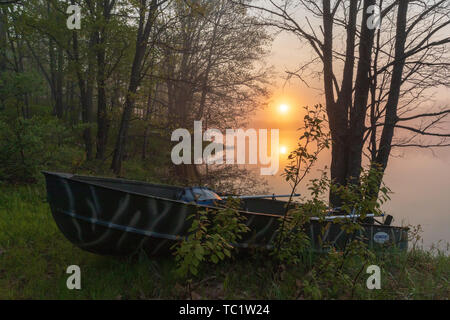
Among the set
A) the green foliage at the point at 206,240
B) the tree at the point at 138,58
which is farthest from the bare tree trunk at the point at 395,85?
the tree at the point at 138,58

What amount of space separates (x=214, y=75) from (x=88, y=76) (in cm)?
814

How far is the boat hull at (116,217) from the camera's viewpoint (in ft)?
14.1

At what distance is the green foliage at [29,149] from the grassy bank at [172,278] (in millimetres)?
3197

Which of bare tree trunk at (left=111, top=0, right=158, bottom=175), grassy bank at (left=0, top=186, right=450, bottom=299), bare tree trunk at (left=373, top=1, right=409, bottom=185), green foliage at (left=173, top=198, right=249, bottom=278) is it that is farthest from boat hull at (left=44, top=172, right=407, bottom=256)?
bare tree trunk at (left=111, top=0, right=158, bottom=175)

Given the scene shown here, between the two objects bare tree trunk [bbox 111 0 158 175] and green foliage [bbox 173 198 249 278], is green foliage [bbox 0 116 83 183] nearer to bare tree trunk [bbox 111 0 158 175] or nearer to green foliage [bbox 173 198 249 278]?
bare tree trunk [bbox 111 0 158 175]

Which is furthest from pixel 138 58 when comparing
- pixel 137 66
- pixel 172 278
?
pixel 172 278

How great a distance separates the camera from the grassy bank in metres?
4.11

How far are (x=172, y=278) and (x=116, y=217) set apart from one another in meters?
1.28

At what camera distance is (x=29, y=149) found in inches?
331

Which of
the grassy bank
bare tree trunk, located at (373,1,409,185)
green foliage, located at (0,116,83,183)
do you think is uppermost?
bare tree trunk, located at (373,1,409,185)

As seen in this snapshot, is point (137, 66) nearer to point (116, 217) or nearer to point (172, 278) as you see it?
point (116, 217)

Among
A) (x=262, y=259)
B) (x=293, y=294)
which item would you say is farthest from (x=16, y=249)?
(x=293, y=294)

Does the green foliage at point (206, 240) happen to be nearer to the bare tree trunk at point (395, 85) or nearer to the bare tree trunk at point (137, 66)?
the bare tree trunk at point (395, 85)

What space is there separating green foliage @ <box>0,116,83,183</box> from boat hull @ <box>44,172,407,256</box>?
149 inches
